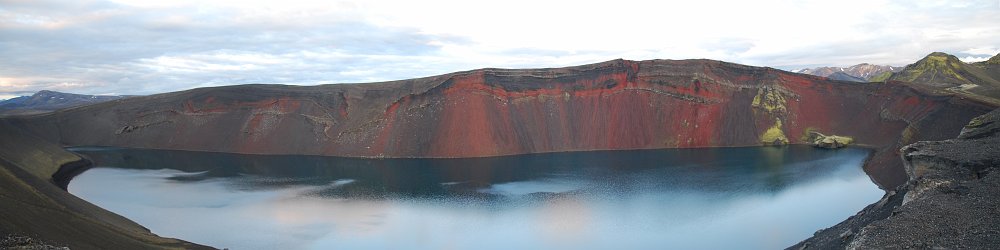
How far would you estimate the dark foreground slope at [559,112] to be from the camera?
179 ft

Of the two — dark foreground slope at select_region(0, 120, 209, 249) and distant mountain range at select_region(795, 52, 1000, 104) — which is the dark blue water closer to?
dark foreground slope at select_region(0, 120, 209, 249)

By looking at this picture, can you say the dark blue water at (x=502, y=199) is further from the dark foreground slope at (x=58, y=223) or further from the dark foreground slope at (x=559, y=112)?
the dark foreground slope at (x=559, y=112)

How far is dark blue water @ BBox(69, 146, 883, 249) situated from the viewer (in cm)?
2495

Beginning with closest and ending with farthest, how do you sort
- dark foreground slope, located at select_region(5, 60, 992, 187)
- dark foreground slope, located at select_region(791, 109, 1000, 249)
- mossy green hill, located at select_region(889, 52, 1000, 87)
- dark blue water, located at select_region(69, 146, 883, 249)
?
1. dark foreground slope, located at select_region(791, 109, 1000, 249)
2. dark blue water, located at select_region(69, 146, 883, 249)
3. dark foreground slope, located at select_region(5, 60, 992, 187)
4. mossy green hill, located at select_region(889, 52, 1000, 87)

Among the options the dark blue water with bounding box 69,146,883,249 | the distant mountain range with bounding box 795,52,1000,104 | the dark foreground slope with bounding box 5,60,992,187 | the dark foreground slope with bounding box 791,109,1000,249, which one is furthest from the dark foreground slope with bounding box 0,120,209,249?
the distant mountain range with bounding box 795,52,1000,104

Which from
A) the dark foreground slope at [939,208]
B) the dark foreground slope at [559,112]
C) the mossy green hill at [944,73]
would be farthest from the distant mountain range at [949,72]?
the dark foreground slope at [939,208]

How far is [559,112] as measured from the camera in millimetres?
58094

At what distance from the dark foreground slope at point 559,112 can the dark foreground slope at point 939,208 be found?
3182 cm

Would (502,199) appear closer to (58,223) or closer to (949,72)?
(58,223)

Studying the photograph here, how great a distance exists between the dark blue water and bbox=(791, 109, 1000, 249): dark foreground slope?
3904mm

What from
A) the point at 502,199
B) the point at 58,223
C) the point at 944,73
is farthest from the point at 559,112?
the point at 944,73

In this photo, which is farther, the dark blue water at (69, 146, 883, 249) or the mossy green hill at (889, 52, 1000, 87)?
the mossy green hill at (889, 52, 1000, 87)

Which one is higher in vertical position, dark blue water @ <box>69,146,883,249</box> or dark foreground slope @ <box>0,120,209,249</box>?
dark foreground slope @ <box>0,120,209,249</box>

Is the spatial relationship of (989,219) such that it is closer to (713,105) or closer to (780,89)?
(713,105)
